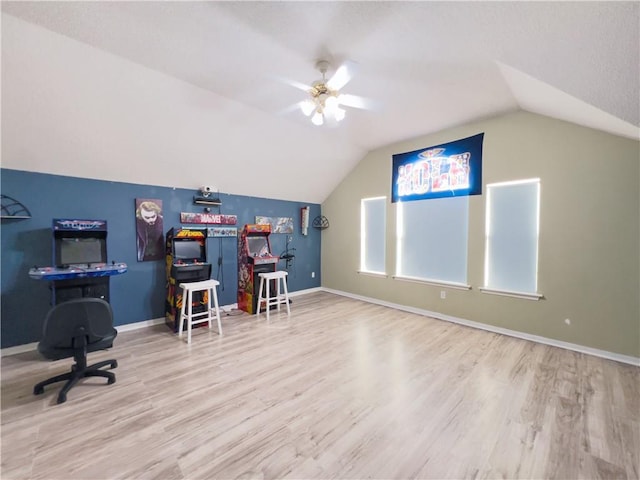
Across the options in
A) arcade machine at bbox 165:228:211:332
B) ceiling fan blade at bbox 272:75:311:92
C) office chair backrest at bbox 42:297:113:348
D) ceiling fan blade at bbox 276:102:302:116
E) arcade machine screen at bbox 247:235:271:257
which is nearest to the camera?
office chair backrest at bbox 42:297:113:348

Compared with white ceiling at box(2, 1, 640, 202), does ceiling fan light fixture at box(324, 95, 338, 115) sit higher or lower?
lower

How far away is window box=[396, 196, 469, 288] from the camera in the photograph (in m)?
3.93

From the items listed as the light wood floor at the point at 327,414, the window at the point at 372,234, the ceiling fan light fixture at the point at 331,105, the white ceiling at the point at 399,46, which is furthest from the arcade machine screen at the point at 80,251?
the window at the point at 372,234

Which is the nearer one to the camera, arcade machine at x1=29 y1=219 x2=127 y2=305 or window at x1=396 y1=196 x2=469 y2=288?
arcade machine at x1=29 y1=219 x2=127 y2=305

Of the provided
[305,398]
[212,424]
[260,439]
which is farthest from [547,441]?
[212,424]

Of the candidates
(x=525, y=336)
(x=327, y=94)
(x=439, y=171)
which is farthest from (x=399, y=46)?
(x=525, y=336)

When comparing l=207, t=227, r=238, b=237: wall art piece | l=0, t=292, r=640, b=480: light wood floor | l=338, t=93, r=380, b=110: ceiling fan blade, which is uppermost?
l=338, t=93, r=380, b=110: ceiling fan blade

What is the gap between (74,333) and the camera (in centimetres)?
201

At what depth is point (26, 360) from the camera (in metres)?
2.70

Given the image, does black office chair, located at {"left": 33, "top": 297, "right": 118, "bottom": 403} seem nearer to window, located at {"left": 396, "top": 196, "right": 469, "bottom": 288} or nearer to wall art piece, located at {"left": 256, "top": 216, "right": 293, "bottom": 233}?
wall art piece, located at {"left": 256, "top": 216, "right": 293, "bottom": 233}

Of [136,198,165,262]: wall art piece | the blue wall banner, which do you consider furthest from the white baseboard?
[136,198,165,262]: wall art piece

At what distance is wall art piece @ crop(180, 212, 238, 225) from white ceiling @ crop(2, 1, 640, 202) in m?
2.03

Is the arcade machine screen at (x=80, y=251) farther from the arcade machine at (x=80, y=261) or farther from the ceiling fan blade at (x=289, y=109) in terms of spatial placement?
the ceiling fan blade at (x=289, y=109)

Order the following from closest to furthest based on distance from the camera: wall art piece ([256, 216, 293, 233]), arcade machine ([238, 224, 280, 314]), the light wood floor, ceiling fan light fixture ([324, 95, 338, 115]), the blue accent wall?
the light wood floor → ceiling fan light fixture ([324, 95, 338, 115]) → the blue accent wall → arcade machine ([238, 224, 280, 314]) → wall art piece ([256, 216, 293, 233])
